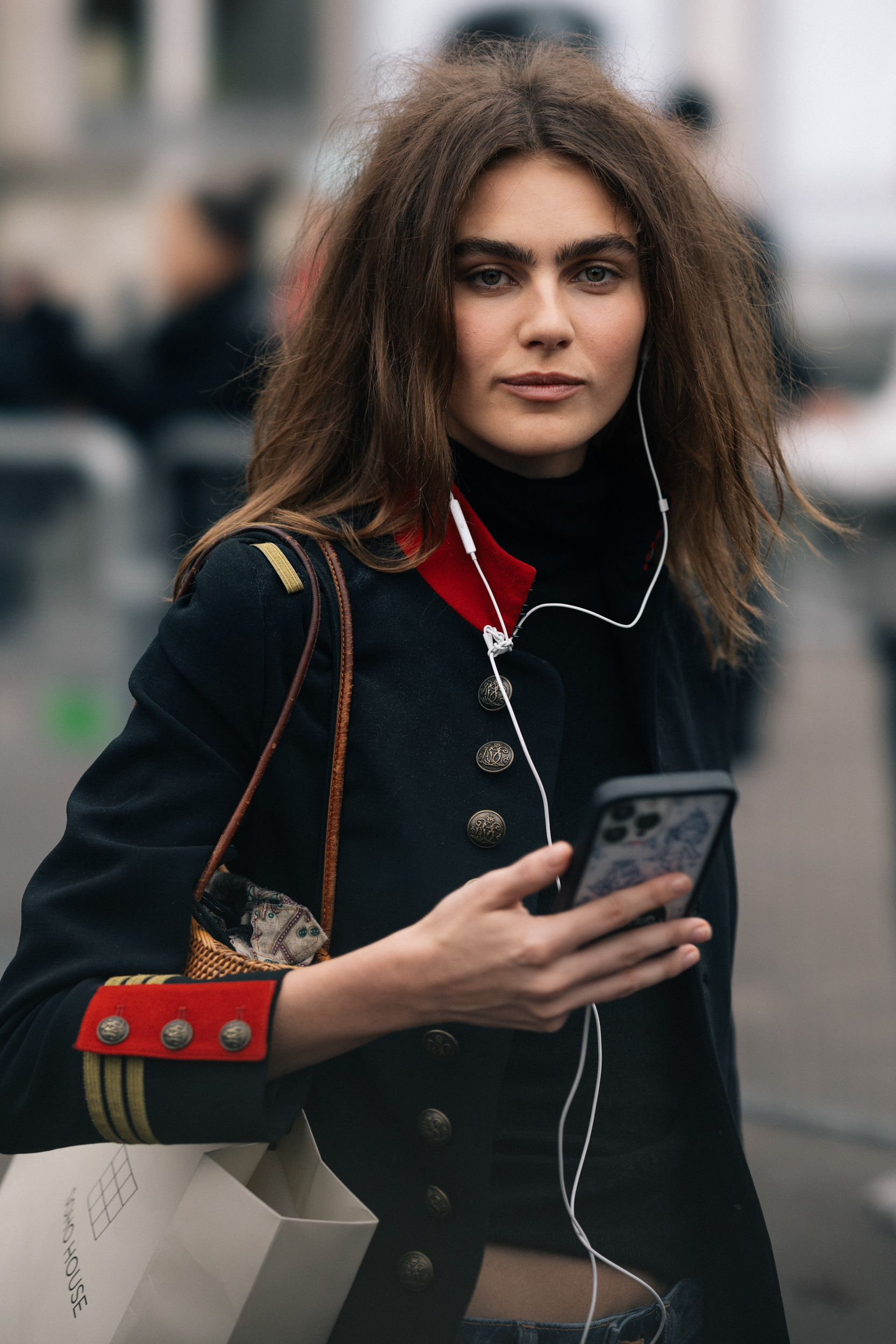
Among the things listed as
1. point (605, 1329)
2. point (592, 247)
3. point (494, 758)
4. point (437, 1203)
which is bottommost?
point (605, 1329)

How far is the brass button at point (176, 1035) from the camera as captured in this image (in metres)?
1.34

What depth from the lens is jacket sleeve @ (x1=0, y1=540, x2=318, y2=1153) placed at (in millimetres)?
1344

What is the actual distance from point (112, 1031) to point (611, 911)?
49cm

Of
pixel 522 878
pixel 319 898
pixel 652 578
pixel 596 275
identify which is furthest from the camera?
pixel 652 578

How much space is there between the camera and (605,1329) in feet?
5.11

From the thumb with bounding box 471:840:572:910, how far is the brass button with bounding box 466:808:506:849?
27 cm

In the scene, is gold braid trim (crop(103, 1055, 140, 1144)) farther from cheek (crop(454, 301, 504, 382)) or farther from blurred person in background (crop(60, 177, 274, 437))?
blurred person in background (crop(60, 177, 274, 437))

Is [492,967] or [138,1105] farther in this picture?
[138,1105]

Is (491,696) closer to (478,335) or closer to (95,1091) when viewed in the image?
(478,335)

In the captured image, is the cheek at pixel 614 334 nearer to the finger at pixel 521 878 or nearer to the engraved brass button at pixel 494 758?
the engraved brass button at pixel 494 758

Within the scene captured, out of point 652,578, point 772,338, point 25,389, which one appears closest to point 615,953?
point 652,578

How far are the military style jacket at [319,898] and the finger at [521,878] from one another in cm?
26

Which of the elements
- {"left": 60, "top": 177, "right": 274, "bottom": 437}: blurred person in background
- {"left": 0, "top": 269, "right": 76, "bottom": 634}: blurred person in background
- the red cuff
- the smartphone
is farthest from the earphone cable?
{"left": 0, "top": 269, "right": 76, "bottom": 634}: blurred person in background

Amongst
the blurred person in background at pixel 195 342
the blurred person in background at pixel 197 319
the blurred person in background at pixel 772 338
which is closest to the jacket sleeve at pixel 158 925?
the blurred person in background at pixel 772 338
